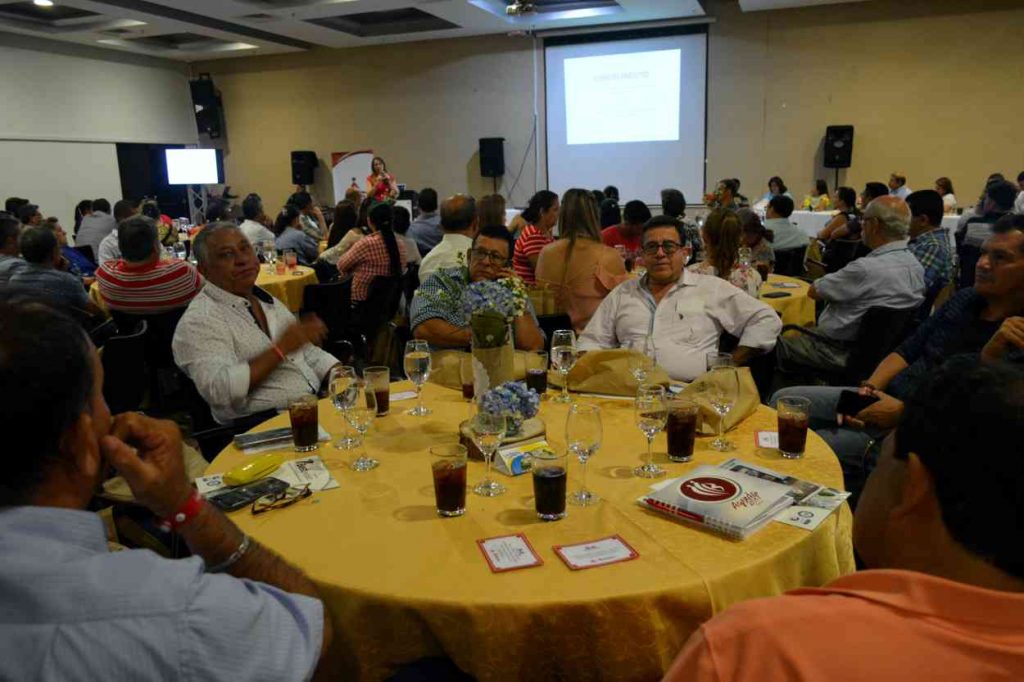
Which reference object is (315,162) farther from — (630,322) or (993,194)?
(630,322)

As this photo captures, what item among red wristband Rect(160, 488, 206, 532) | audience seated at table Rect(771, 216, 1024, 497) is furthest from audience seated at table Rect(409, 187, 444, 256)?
red wristband Rect(160, 488, 206, 532)

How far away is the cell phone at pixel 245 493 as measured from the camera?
5.95ft

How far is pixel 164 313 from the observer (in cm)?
470

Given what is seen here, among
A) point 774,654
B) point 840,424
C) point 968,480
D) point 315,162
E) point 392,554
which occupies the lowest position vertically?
point 840,424

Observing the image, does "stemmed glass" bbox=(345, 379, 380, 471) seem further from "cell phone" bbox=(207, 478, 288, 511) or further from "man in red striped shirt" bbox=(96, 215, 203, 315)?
"man in red striped shirt" bbox=(96, 215, 203, 315)

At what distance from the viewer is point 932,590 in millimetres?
826

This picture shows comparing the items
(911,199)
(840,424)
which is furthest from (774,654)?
(911,199)

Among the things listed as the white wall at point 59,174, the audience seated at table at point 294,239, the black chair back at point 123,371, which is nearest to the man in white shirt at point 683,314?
the black chair back at point 123,371

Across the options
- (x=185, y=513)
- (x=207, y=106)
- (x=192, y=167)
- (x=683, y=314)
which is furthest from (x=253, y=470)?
(x=207, y=106)

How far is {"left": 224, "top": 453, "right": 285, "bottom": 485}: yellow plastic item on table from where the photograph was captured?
1.93 metres

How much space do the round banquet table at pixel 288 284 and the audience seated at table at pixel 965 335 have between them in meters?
4.38

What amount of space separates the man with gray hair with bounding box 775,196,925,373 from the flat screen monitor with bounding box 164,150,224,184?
13.2m

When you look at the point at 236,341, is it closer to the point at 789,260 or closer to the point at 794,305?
the point at 794,305

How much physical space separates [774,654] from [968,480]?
0.33m
